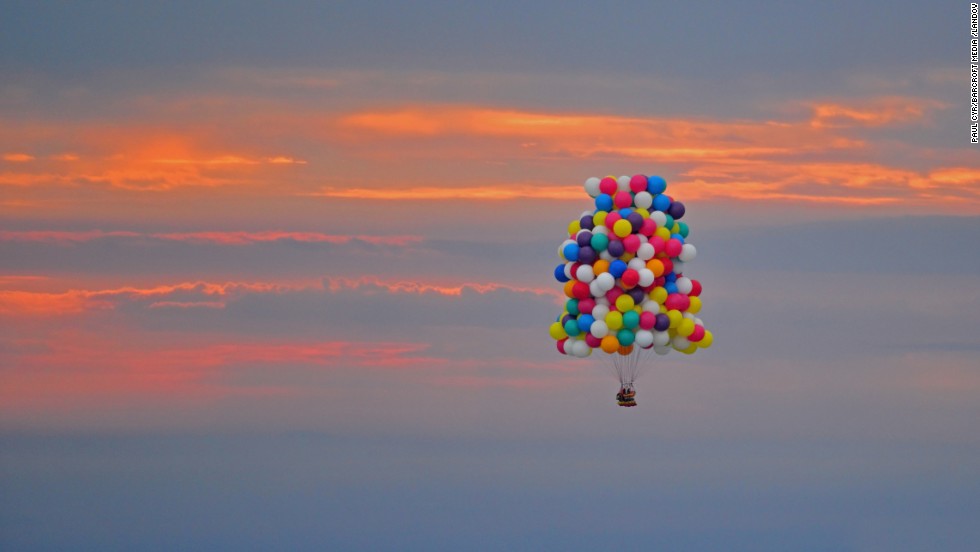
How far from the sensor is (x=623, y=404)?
7419 centimetres

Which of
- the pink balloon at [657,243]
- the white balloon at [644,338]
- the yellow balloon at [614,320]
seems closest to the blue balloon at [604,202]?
the pink balloon at [657,243]

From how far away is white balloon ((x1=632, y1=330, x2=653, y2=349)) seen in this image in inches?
2847

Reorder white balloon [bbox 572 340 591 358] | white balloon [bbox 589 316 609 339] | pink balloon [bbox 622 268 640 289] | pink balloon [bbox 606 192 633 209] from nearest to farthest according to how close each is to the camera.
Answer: pink balloon [bbox 622 268 640 289], white balloon [bbox 589 316 609 339], pink balloon [bbox 606 192 633 209], white balloon [bbox 572 340 591 358]

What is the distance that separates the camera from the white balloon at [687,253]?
72875mm

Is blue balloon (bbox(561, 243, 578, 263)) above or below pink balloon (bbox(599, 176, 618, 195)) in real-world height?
below

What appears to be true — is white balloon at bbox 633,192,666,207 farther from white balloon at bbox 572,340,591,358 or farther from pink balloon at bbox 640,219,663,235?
white balloon at bbox 572,340,591,358

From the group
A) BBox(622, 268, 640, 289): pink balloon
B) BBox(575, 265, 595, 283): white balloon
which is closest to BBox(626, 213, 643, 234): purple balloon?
BBox(622, 268, 640, 289): pink balloon

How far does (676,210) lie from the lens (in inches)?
2881

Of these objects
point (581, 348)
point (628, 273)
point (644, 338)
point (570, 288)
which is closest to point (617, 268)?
point (628, 273)

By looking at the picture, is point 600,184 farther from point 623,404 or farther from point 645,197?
point 623,404

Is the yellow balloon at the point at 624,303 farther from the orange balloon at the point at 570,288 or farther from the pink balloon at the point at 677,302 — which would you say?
the orange balloon at the point at 570,288

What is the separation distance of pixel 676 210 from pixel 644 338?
11.4ft

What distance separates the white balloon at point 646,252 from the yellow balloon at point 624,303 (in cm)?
107

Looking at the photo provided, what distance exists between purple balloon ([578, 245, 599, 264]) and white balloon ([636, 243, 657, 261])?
1.14 m
